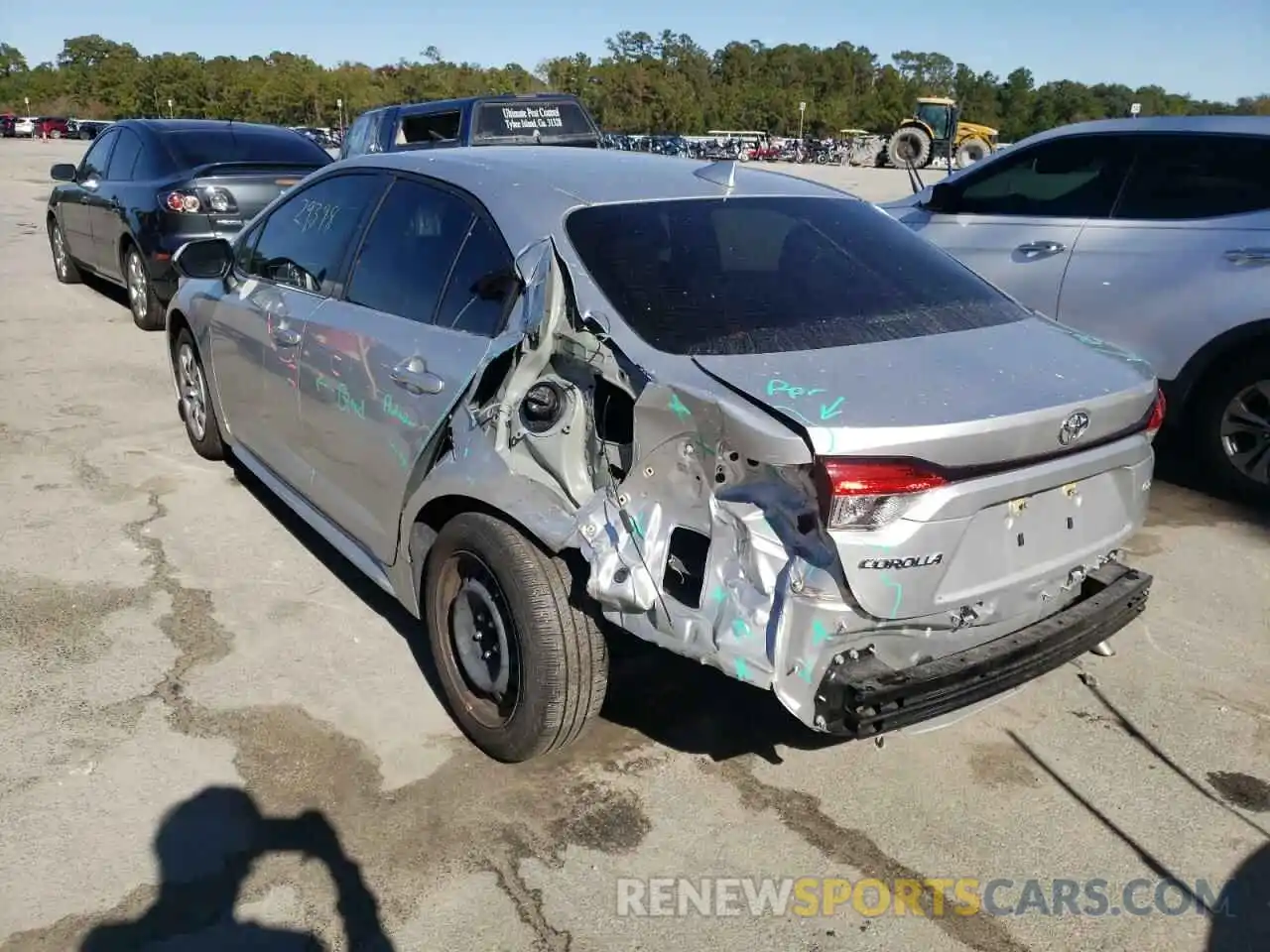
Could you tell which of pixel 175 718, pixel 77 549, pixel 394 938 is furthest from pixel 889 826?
pixel 77 549

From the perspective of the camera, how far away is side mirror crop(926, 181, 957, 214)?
6.32 m

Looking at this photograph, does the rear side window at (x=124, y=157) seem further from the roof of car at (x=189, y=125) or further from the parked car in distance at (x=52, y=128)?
the parked car in distance at (x=52, y=128)

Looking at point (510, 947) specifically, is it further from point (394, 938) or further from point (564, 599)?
point (564, 599)

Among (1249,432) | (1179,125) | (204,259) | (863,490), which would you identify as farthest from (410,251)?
(1179,125)

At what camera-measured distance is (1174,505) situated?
17.3 ft

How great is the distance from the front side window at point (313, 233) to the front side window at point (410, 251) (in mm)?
171

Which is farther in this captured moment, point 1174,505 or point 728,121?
point 728,121

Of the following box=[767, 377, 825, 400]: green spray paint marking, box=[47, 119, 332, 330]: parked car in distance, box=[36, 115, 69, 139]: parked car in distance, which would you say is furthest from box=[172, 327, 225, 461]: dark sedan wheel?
box=[36, 115, 69, 139]: parked car in distance

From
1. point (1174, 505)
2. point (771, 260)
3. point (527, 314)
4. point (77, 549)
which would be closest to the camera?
point (527, 314)

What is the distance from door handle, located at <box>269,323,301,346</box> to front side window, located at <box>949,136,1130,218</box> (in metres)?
4.12

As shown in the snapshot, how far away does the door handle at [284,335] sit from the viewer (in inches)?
156

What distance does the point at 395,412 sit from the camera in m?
3.32

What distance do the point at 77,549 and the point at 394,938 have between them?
113 inches


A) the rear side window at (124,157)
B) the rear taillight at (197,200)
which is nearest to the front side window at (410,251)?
the rear taillight at (197,200)
